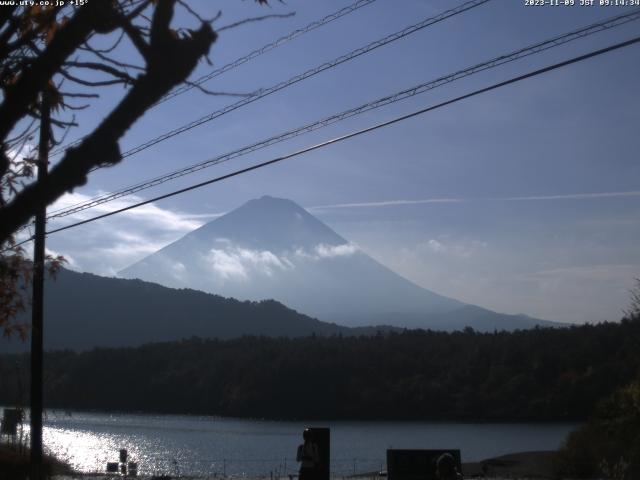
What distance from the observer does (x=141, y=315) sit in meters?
138

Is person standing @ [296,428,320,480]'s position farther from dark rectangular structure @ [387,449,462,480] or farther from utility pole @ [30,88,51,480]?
utility pole @ [30,88,51,480]

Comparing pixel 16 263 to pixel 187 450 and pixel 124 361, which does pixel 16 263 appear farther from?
pixel 124 361

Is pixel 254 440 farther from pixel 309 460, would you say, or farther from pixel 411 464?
pixel 309 460

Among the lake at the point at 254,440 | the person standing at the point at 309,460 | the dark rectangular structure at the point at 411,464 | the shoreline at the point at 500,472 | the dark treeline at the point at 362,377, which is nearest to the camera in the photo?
the person standing at the point at 309,460

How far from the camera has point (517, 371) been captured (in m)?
73.6

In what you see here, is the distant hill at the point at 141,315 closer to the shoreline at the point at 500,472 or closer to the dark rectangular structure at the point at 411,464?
the shoreline at the point at 500,472

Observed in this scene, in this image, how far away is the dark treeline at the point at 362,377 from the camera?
7012 centimetres

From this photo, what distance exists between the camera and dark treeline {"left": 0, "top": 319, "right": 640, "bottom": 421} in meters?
70.1

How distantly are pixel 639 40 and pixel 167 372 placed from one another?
263ft

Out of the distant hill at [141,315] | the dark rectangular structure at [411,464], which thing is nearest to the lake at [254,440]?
the dark rectangular structure at [411,464]

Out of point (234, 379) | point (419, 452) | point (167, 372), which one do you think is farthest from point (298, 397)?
point (419, 452)

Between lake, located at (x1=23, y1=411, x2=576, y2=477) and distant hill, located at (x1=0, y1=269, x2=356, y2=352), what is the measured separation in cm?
3845

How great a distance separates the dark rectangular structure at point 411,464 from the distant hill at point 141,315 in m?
101

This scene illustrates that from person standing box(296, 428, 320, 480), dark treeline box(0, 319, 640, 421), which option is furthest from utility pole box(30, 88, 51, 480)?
dark treeline box(0, 319, 640, 421)
